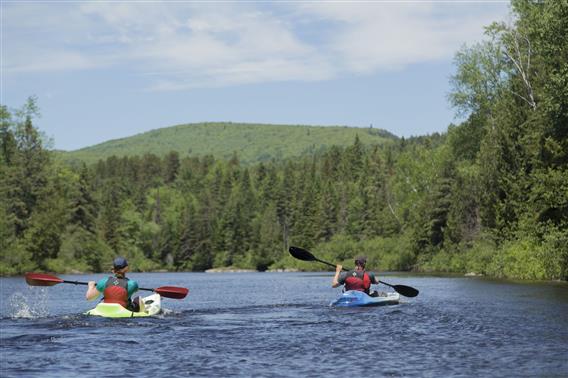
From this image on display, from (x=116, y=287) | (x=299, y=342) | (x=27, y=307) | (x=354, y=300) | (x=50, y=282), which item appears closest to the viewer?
(x=299, y=342)

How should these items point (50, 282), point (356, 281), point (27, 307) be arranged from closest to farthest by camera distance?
point (50, 282)
point (356, 281)
point (27, 307)

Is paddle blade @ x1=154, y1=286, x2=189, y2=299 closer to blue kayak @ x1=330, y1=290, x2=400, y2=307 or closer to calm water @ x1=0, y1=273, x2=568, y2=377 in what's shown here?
calm water @ x1=0, y1=273, x2=568, y2=377

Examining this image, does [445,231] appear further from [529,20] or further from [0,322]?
[0,322]

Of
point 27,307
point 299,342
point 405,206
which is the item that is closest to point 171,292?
point 27,307

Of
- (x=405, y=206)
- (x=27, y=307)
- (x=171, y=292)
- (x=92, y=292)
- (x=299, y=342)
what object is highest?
(x=405, y=206)

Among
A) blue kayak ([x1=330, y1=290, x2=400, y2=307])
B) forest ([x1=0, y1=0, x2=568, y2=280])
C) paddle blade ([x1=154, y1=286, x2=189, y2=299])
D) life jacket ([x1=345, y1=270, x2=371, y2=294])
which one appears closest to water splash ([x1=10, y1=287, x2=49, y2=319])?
paddle blade ([x1=154, y1=286, x2=189, y2=299])

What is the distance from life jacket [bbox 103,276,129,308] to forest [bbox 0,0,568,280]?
22738 millimetres

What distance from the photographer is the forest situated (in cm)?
4356

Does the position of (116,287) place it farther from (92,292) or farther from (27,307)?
(27,307)

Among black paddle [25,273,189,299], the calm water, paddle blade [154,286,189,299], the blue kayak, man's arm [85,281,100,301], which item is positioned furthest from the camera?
the blue kayak

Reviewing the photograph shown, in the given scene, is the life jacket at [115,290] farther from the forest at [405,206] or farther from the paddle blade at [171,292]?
the forest at [405,206]

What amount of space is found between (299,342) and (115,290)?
6.42 meters

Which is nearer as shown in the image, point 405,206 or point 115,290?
point 115,290

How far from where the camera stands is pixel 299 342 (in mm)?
18188
